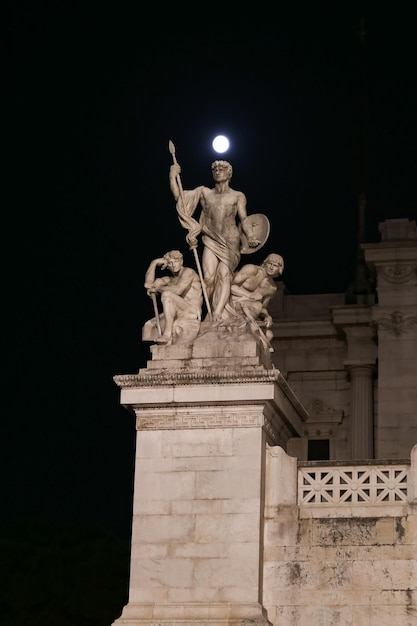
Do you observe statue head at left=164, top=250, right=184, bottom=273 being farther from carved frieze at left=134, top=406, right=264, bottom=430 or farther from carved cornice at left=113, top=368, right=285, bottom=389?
carved frieze at left=134, top=406, right=264, bottom=430

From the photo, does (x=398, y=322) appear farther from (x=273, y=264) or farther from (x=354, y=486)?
(x=354, y=486)

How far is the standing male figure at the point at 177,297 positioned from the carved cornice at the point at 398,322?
17.7m

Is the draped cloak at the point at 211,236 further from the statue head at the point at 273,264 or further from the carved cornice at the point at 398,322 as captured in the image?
the carved cornice at the point at 398,322

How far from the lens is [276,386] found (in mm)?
27922

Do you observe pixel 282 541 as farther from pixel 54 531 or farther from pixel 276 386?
pixel 54 531

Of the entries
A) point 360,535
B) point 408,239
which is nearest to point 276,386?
point 360,535

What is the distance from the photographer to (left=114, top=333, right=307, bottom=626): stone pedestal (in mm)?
27031

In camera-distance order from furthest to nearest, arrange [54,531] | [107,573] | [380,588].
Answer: [54,531] → [107,573] → [380,588]

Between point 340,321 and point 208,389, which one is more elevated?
point 340,321

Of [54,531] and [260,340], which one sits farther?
[54,531]

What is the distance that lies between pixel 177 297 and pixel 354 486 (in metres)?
4.46

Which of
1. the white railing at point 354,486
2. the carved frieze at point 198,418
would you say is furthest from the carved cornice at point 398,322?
the carved frieze at point 198,418

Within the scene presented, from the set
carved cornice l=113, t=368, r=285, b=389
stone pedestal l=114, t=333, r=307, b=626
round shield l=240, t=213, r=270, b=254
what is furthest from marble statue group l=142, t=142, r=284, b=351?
carved cornice l=113, t=368, r=285, b=389

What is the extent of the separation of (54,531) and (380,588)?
40.3m
